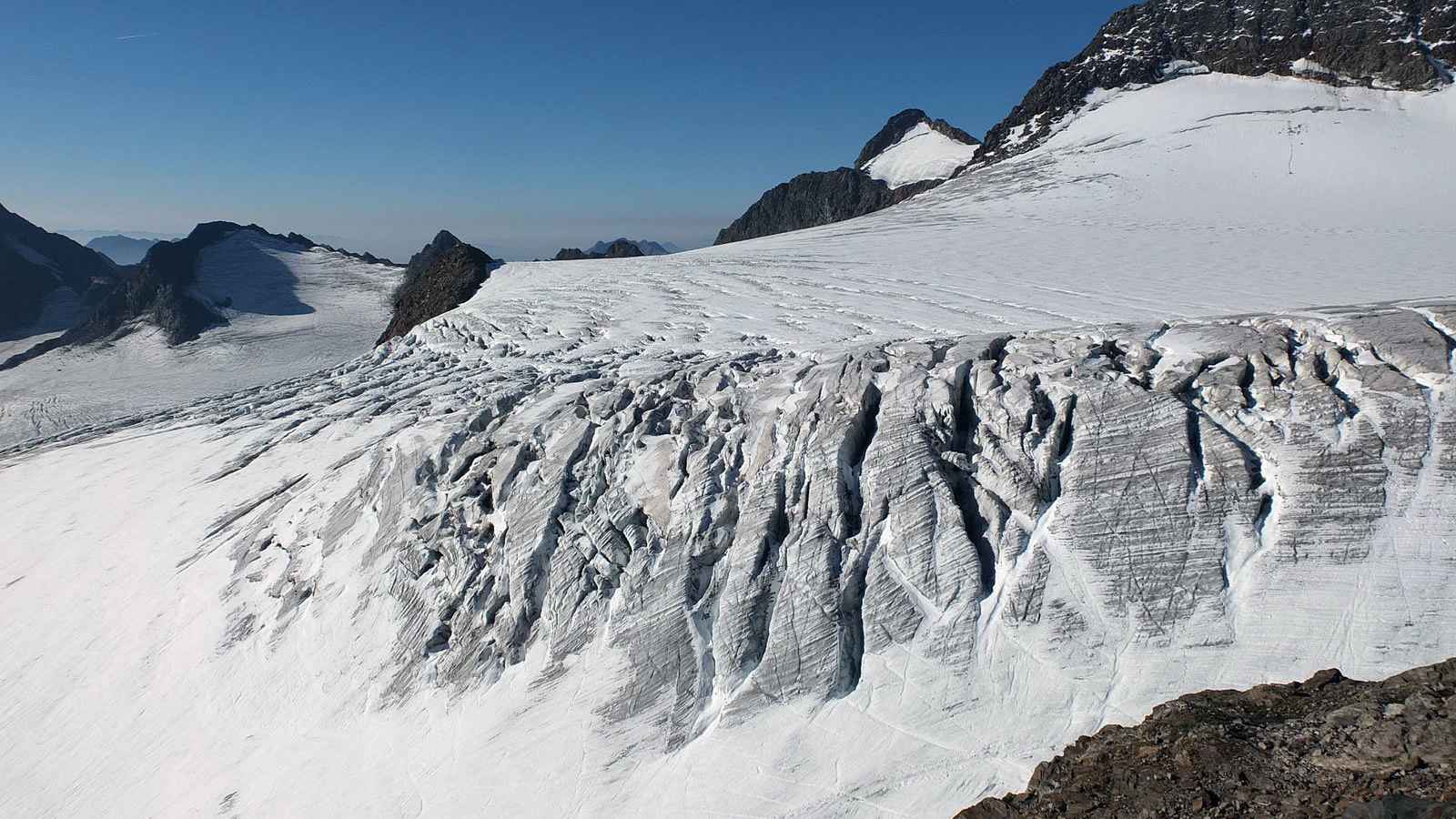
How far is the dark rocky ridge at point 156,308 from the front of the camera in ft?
207

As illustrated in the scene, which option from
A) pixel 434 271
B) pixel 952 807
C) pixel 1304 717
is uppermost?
pixel 434 271

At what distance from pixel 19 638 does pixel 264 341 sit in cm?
5179

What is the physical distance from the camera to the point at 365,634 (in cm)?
1312

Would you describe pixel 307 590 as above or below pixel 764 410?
below

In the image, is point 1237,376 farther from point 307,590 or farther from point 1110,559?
point 307,590

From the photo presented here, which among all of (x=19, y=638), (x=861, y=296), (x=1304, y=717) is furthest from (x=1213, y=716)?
(x=19, y=638)

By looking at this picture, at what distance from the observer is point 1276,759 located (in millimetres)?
6664

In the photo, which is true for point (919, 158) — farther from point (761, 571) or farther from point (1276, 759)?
point (1276, 759)

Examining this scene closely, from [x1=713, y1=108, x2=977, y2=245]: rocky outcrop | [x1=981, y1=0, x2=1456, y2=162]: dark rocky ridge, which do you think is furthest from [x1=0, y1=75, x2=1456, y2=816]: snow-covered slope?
[x1=713, y1=108, x2=977, y2=245]: rocky outcrop

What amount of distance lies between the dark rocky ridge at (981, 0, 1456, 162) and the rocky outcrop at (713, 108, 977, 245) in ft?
53.1

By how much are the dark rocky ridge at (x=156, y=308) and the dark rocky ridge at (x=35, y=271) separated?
20809 millimetres

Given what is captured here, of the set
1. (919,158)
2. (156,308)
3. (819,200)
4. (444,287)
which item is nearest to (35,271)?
(156,308)

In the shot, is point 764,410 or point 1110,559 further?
point 764,410

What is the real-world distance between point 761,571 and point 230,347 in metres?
61.9
